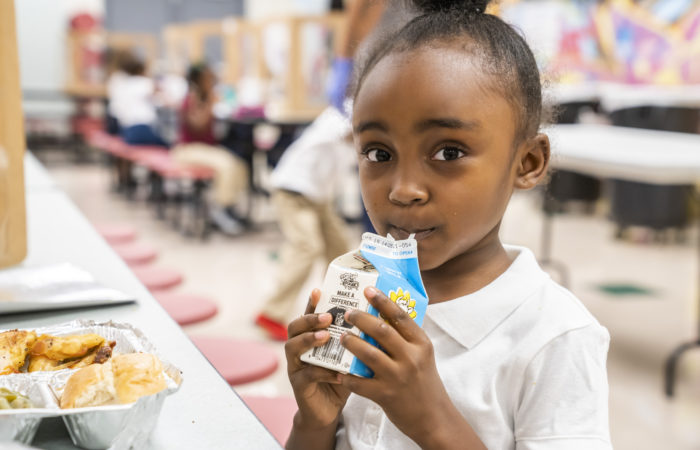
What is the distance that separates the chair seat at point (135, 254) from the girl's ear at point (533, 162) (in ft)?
4.99

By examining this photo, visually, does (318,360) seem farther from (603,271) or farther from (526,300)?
(603,271)

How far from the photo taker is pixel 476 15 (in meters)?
0.91

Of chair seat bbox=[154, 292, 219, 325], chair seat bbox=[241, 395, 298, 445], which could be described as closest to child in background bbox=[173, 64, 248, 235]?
chair seat bbox=[154, 292, 219, 325]

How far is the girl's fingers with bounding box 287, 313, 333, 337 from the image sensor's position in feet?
2.07

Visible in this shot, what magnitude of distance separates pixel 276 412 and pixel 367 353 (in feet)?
2.07

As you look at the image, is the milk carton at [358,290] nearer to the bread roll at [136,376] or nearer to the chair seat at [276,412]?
the bread roll at [136,376]

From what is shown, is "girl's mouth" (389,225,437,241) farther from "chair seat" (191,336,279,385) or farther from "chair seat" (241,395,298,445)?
"chair seat" (191,336,279,385)

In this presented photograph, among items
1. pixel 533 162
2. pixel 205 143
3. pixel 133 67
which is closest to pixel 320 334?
pixel 533 162

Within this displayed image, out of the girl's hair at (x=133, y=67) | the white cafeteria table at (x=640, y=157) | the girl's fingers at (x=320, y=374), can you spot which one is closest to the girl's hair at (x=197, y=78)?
the girl's hair at (x=133, y=67)

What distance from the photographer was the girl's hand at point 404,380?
62cm

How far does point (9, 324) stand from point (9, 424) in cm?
39

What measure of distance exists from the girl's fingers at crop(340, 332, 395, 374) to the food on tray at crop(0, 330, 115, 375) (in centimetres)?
24

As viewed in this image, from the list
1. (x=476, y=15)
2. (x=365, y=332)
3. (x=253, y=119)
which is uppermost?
(x=476, y=15)

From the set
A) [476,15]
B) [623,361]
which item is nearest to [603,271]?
[623,361]
